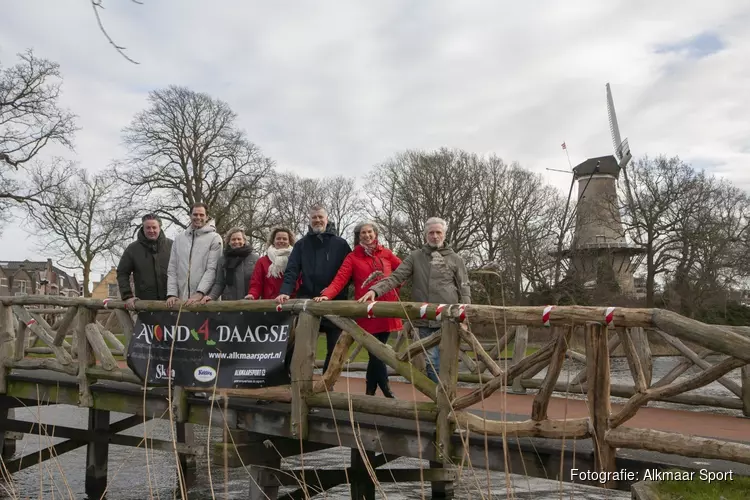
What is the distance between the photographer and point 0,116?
24.5 metres

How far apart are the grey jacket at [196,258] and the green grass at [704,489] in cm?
446

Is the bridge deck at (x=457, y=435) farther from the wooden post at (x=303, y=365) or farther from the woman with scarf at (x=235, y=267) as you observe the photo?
the woman with scarf at (x=235, y=267)

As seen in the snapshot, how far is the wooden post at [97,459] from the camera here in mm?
9078

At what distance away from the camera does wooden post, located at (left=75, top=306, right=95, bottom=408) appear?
7.27 metres

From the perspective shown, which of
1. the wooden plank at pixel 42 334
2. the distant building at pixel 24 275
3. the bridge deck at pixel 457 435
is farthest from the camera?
the distant building at pixel 24 275

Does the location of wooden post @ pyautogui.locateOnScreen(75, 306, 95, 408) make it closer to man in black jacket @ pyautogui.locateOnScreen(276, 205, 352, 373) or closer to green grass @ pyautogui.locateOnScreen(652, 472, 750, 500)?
man in black jacket @ pyautogui.locateOnScreen(276, 205, 352, 373)

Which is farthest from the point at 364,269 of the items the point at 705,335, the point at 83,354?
the point at 83,354

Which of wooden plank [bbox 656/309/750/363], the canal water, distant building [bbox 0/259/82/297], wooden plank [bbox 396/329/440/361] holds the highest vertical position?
distant building [bbox 0/259/82/297]

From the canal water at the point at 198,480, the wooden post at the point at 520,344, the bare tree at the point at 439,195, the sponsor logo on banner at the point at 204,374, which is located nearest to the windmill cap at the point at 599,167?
the bare tree at the point at 439,195

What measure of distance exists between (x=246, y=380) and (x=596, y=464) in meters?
2.95

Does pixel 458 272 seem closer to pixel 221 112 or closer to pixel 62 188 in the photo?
pixel 62 188

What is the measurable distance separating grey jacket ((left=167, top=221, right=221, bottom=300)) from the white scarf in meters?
0.63

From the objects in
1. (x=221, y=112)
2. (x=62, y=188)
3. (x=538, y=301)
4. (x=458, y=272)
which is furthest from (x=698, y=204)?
(x=458, y=272)

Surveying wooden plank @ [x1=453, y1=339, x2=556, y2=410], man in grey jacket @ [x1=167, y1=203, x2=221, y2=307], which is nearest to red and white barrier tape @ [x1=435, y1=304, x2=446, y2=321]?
wooden plank @ [x1=453, y1=339, x2=556, y2=410]
